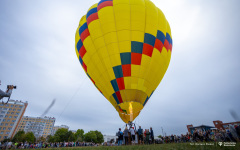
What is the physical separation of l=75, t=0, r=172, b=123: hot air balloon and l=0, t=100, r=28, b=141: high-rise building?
6692 cm

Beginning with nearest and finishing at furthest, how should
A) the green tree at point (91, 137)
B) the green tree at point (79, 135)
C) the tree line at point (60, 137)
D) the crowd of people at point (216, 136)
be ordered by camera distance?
the crowd of people at point (216, 136)
the tree line at point (60, 137)
the green tree at point (91, 137)
the green tree at point (79, 135)

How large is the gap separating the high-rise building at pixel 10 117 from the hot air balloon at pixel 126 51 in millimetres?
66921

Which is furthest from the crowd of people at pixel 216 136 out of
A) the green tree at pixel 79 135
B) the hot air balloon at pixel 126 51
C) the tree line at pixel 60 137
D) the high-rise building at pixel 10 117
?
the high-rise building at pixel 10 117

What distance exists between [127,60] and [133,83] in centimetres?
139

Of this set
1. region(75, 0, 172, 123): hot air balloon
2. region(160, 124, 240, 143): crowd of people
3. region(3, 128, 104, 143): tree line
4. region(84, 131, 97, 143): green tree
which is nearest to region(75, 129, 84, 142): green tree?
region(3, 128, 104, 143): tree line

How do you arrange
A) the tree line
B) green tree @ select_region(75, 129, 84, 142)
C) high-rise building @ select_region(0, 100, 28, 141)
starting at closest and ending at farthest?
the tree line < green tree @ select_region(75, 129, 84, 142) < high-rise building @ select_region(0, 100, 28, 141)

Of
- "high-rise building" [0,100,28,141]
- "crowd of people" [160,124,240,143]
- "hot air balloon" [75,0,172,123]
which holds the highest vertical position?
"high-rise building" [0,100,28,141]

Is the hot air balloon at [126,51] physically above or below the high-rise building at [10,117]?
below

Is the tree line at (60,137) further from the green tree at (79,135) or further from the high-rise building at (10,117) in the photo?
the high-rise building at (10,117)

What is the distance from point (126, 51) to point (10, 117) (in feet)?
250

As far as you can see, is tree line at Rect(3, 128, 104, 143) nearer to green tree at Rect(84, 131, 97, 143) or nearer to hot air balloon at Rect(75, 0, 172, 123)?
green tree at Rect(84, 131, 97, 143)

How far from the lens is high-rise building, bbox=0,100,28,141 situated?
54.6 meters

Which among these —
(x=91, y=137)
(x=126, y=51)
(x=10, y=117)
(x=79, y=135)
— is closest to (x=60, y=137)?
(x=79, y=135)

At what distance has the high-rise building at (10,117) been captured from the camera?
54562 mm
